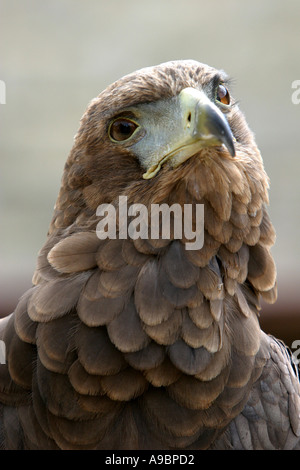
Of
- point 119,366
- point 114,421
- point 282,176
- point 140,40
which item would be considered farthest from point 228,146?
point 140,40

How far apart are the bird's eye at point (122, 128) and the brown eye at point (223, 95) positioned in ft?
0.84

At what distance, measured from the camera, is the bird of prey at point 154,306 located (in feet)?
5.72

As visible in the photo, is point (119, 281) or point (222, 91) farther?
point (222, 91)

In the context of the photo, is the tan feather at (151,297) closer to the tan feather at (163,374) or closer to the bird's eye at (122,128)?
the tan feather at (163,374)

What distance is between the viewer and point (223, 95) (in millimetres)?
1949

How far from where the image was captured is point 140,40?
5359 mm

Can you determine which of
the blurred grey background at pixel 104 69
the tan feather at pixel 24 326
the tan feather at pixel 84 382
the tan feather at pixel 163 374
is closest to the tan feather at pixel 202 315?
the tan feather at pixel 163 374

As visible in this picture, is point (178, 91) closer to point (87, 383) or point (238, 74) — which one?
point (87, 383)

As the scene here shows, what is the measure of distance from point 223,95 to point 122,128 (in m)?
0.31

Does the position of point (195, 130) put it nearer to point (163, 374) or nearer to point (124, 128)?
point (124, 128)

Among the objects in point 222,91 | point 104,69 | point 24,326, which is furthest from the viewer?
point 104,69

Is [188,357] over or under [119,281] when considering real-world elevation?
under

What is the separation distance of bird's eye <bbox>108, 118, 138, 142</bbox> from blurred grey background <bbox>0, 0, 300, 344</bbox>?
329 cm

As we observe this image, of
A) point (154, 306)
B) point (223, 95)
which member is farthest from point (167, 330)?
point (223, 95)
